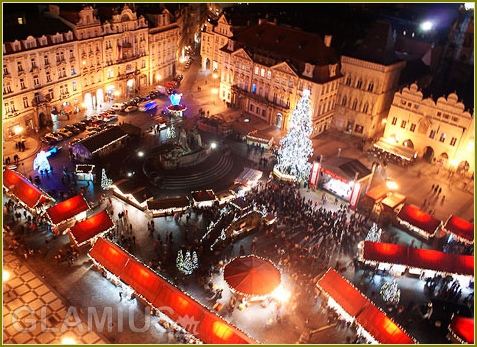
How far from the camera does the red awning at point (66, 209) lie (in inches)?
1684

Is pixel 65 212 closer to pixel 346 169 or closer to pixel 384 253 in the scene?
pixel 384 253

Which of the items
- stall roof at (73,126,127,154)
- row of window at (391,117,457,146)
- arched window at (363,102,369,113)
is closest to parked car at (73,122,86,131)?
stall roof at (73,126,127,154)

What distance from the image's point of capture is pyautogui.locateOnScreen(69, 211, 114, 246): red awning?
4044cm

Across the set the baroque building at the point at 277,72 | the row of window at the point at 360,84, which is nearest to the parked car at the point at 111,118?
the baroque building at the point at 277,72

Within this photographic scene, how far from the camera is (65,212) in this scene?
43.4 metres

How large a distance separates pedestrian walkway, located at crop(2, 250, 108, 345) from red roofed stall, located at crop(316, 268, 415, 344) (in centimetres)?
1933

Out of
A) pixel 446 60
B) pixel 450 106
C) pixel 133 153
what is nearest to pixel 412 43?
pixel 446 60

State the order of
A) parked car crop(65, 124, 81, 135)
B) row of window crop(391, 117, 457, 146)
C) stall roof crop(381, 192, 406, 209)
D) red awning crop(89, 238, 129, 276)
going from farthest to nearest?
parked car crop(65, 124, 81, 135) < row of window crop(391, 117, 457, 146) < stall roof crop(381, 192, 406, 209) < red awning crop(89, 238, 129, 276)

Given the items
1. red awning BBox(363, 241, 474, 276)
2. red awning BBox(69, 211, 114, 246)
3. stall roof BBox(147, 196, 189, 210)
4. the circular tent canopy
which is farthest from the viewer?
stall roof BBox(147, 196, 189, 210)

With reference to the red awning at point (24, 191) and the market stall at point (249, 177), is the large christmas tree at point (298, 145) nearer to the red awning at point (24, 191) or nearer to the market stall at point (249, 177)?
the market stall at point (249, 177)

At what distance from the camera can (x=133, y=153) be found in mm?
59062

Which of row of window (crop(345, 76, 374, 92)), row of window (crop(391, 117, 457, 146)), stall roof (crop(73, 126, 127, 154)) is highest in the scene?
row of window (crop(345, 76, 374, 92))

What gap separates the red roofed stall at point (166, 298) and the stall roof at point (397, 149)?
41.7 m

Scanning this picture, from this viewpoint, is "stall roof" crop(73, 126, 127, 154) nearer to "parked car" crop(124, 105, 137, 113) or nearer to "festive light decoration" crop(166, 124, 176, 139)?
"festive light decoration" crop(166, 124, 176, 139)
